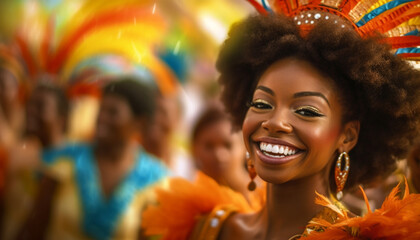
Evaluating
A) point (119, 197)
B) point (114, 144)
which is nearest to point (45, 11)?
point (114, 144)

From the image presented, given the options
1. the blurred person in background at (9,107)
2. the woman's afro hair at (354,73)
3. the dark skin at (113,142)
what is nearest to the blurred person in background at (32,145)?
the blurred person in background at (9,107)

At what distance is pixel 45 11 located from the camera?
6.15 metres

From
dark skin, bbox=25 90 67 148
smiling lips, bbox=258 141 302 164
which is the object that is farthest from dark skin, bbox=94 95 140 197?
smiling lips, bbox=258 141 302 164

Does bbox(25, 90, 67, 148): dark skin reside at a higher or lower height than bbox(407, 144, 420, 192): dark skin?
lower

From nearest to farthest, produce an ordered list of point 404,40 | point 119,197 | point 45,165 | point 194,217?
point 404,40 < point 194,217 < point 119,197 < point 45,165

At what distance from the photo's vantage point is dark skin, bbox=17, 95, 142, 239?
187 inches

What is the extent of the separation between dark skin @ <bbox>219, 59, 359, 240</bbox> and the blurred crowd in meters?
0.87

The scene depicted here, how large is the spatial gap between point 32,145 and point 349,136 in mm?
4352

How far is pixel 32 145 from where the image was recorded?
6.14 meters

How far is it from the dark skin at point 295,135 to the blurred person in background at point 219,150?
6.61ft

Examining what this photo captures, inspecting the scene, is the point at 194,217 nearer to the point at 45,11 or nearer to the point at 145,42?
the point at 145,42

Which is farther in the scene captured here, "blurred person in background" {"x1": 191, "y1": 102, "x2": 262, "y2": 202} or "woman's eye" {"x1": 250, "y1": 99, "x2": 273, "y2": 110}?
"blurred person in background" {"x1": 191, "y1": 102, "x2": 262, "y2": 202}

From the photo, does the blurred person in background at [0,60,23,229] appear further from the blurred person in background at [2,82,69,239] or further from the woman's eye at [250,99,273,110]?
the woman's eye at [250,99,273,110]

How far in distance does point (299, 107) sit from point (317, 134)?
0.15m
